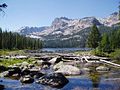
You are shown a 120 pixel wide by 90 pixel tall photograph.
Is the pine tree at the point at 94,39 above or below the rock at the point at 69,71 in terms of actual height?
above

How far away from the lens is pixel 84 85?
3272 cm

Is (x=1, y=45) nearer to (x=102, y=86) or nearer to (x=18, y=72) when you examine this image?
(x=18, y=72)

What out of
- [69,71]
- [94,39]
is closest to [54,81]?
[69,71]

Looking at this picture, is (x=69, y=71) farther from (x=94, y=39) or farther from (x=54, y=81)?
(x=94, y=39)

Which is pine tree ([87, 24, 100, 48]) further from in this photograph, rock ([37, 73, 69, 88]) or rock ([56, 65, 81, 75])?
rock ([37, 73, 69, 88])

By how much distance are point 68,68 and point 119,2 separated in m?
33.5

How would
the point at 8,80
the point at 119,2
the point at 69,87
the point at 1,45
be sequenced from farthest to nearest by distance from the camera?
the point at 1,45 → the point at 119,2 → the point at 8,80 → the point at 69,87

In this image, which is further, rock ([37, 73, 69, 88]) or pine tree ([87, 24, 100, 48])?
pine tree ([87, 24, 100, 48])

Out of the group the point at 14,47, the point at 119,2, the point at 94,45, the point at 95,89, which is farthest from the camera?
the point at 14,47

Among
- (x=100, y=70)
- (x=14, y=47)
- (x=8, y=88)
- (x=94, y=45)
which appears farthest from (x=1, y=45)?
(x=8, y=88)

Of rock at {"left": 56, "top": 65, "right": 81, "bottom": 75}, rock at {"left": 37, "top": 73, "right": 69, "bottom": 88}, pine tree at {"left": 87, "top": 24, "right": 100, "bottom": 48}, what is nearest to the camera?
rock at {"left": 37, "top": 73, "right": 69, "bottom": 88}

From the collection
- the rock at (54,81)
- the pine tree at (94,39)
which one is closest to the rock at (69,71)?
the rock at (54,81)

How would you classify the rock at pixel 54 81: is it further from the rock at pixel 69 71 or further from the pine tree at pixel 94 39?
the pine tree at pixel 94 39

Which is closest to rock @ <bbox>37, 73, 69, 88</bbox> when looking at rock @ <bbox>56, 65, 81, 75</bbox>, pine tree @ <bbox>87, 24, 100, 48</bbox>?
rock @ <bbox>56, 65, 81, 75</bbox>
